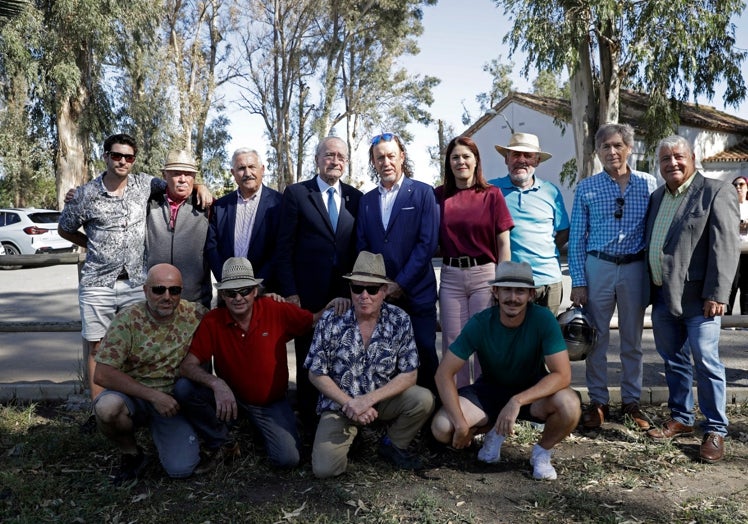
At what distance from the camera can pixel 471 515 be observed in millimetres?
3449

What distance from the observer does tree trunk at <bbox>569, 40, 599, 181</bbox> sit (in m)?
17.7

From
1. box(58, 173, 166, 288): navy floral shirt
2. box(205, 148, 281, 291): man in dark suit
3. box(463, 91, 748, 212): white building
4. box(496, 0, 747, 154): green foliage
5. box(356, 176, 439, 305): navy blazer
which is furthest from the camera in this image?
box(463, 91, 748, 212): white building

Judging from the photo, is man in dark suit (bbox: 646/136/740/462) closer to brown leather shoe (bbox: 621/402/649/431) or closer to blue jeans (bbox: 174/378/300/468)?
brown leather shoe (bbox: 621/402/649/431)

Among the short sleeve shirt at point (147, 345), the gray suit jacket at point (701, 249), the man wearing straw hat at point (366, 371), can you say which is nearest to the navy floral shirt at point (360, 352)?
the man wearing straw hat at point (366, 371)

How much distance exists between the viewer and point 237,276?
4016 millimetres

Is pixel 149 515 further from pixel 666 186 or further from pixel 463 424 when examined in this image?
pixel 666 186

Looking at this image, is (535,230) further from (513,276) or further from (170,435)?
(170,435)

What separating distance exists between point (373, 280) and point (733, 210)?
236 cm

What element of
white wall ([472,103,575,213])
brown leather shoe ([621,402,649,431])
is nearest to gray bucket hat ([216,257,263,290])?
brown leather shoe ([621,402,649,431])

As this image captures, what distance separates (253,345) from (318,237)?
85 centimetres

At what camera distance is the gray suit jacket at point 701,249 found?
4.09 meters

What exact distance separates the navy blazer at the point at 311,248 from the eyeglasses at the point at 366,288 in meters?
0.48

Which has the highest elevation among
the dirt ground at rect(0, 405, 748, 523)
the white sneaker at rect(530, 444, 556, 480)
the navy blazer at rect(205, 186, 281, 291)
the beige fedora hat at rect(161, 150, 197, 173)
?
the beige fedora hat at rect(161, 150, 197, 173)

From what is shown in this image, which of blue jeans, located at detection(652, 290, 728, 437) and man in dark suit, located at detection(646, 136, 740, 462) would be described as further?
blue jeans, located at detection(652, 290, 728, 437)
